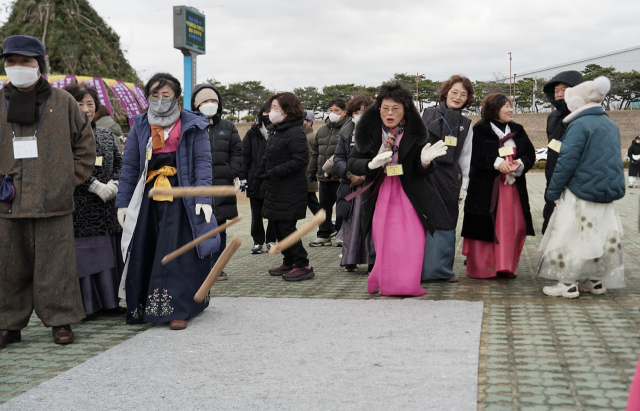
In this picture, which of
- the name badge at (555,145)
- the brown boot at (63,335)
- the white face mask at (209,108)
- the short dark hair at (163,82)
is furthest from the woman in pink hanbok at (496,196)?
the brown boot at (63,335)

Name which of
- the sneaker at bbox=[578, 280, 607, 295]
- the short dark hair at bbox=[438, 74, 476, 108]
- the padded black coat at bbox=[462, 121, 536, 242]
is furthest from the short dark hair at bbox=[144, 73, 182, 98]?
the sneaker at bbox=[578, 280, 607, 295]

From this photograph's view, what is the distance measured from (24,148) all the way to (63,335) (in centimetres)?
137

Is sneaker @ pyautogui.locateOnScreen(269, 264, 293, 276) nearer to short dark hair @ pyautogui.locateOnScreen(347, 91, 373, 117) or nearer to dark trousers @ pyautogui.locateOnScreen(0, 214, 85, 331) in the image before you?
short dark hair @ pyautogui.locateOnScreen(347, 91, 373, 117)

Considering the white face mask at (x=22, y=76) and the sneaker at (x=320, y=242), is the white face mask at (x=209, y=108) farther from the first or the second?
the sneaker at (x=320, y=242)

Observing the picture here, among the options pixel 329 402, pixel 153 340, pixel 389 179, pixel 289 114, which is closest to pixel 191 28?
pixel 289 114

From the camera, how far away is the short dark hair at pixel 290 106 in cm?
727

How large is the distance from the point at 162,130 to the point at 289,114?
2.17 metres

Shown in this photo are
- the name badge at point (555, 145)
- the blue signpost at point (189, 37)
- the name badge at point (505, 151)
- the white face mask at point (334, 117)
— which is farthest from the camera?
the blue signpost at point (189, 37)

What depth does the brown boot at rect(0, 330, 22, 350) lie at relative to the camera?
486 centimetres

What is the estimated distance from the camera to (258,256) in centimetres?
931

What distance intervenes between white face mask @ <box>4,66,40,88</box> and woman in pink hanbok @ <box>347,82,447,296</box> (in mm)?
2803

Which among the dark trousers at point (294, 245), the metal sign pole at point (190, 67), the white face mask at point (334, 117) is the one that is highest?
the metal sign pole at point (190, 67)

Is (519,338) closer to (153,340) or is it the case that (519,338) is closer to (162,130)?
(153,340)

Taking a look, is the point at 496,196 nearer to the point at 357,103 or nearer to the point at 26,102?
the point at 357,103
